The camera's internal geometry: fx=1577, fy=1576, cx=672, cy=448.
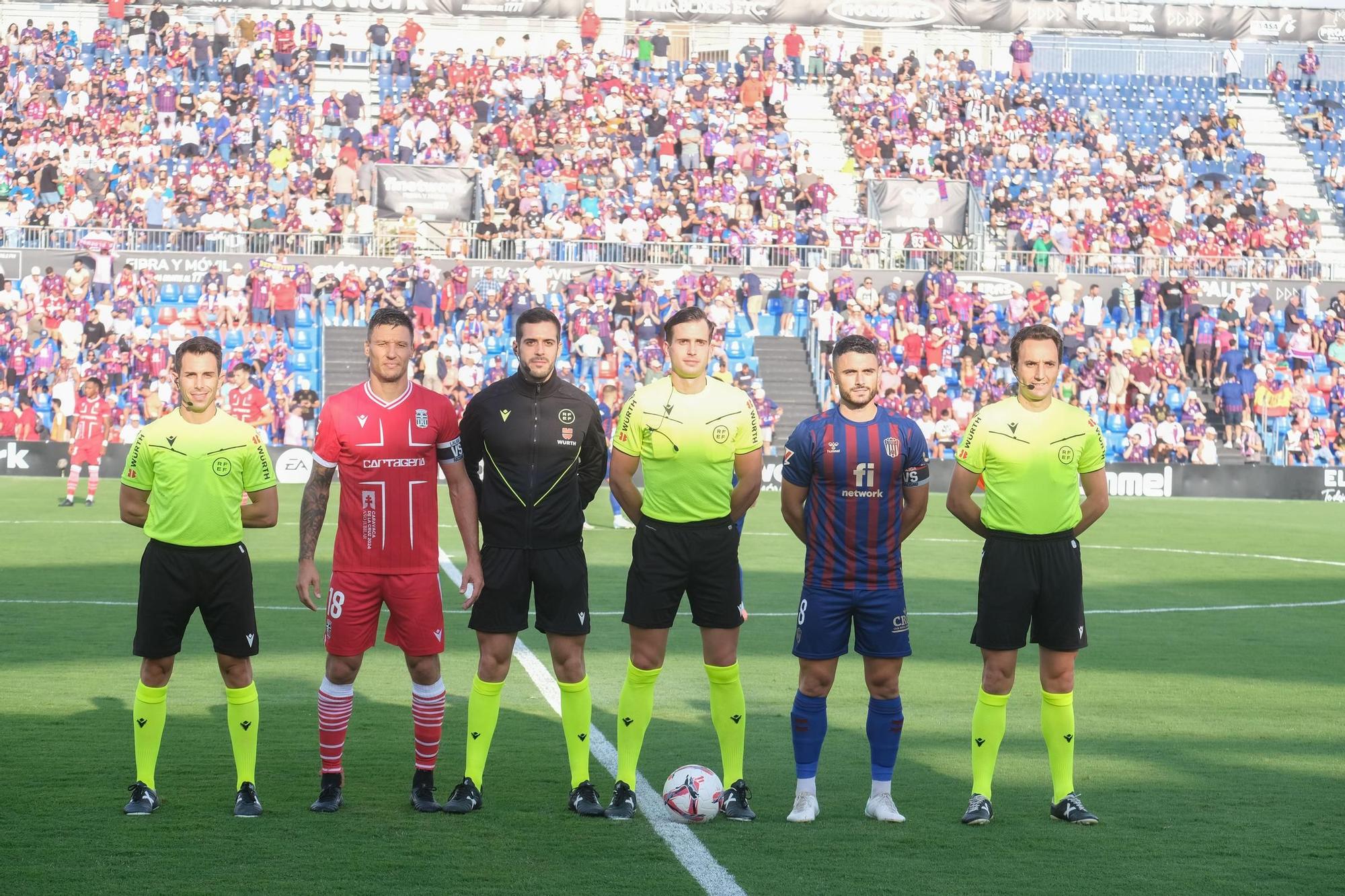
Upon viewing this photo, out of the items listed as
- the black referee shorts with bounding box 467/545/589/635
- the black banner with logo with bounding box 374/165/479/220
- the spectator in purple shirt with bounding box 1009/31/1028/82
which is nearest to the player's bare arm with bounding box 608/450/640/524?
the black referee shorts with bounding box 467/545/589/635

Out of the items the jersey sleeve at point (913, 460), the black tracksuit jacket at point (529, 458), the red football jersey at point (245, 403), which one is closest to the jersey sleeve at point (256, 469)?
the black tracksuit jacket at point (529, 458)

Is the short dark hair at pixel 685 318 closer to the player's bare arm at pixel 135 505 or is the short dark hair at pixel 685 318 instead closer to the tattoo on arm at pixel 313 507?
the tattoo on arm at pixel 313 507

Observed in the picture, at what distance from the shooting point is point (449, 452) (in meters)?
7.26

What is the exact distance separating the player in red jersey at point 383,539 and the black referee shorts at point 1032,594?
2377mm

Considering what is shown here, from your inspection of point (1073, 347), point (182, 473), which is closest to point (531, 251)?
point (1073, 347)

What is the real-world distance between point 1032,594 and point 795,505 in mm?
1165

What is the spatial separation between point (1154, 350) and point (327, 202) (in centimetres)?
1828

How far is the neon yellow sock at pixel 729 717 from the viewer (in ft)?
24.1

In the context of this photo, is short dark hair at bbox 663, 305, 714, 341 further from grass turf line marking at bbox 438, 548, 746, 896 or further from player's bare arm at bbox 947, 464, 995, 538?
grass turf line marking at bbox 438, 548, 746, 896

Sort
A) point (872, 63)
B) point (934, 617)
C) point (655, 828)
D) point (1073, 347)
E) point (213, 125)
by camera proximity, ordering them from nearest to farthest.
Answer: point (655, 828), point (934, 617), point (1073, 347), point (213, 125), point (872, 63)

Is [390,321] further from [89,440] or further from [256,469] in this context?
[89,440]

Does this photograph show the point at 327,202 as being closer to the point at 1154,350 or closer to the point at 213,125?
the point at 213,125

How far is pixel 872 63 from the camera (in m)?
44.0

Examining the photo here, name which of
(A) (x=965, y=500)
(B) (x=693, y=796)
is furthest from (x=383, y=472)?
(A) (x=965, y=500)
